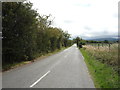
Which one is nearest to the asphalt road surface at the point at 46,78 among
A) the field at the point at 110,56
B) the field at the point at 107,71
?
the field at the point at 107,71

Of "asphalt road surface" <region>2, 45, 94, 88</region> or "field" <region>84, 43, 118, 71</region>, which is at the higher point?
"field" <region>84, 43, 118, 71</region>

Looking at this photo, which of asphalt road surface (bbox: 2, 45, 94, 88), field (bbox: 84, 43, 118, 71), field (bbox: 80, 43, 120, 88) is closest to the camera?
asphalt road surface (bbox: 2, 45, 94, 88)

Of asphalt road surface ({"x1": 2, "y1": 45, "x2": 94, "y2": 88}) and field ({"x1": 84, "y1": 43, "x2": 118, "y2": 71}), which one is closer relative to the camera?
asphalt road surface ({"x1": 2, "y1": 45, "x2": 94, "y2": 88})

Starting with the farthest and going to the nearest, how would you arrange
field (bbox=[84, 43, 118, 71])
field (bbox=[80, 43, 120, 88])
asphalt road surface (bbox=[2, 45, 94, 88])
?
field (bbox=[84, 43, 118, 71]) → field (bbox=[80, 43, 120, 88]) → asphalt road surface (bbox=[2, 45, 94, 88])

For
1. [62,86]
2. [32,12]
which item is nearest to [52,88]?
[62,86]

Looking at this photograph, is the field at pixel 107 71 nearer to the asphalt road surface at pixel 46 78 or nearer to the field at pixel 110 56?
the field at pixel 110 56

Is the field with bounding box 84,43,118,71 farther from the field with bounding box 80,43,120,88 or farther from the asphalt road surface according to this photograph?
the asphalt road surface

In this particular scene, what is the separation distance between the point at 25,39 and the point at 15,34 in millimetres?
1625

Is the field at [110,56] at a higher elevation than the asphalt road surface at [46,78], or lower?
higher

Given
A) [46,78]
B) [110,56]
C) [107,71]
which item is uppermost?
[110,56]

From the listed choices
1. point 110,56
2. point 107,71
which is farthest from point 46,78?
point 110,56

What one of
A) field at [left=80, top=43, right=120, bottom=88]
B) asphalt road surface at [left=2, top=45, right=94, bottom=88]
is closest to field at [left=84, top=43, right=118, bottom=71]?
field at [left=80, top=43, right=120, bottom=88]

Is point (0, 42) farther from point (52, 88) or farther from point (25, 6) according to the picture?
point (52, 88)

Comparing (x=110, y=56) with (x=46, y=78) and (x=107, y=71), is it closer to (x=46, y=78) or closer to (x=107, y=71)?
(x=107, y=71)
